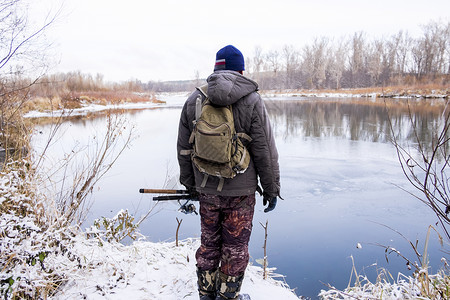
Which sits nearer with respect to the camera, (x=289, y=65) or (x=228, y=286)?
(x=228, y=286)

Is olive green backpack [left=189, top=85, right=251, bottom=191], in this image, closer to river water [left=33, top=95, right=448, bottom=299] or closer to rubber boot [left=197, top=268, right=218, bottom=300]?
rubber boot [left=197, top=268, right=218, bottom=300]

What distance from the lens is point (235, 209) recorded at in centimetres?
184

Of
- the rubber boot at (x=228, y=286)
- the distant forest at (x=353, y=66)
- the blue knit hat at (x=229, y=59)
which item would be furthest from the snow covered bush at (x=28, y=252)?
the distant forest at (x=353, y=66)

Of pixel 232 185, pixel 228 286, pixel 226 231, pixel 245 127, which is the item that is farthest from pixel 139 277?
pixel 245 127

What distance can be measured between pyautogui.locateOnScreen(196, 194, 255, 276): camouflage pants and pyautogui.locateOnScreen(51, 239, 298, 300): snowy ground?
40 centimetres

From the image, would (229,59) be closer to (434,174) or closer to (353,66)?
(434,174)

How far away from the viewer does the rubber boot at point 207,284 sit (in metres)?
1.92

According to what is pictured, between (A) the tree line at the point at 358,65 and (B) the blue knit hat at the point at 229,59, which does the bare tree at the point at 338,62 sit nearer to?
(A) the tree line at the point at 358,65

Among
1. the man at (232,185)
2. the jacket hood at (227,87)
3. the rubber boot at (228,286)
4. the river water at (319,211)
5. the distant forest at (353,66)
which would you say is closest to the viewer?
the jacket hood at (227,87)

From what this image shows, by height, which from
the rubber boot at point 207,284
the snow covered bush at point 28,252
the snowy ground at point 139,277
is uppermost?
the snow covered bush at point 28,252

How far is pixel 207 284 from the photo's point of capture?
1.92 meters

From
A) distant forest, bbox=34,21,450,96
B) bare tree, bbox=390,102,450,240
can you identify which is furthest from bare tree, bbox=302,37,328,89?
bare tree, bbox=390,102,450,240

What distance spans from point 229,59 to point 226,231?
1022 mm

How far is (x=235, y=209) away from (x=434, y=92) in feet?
102
